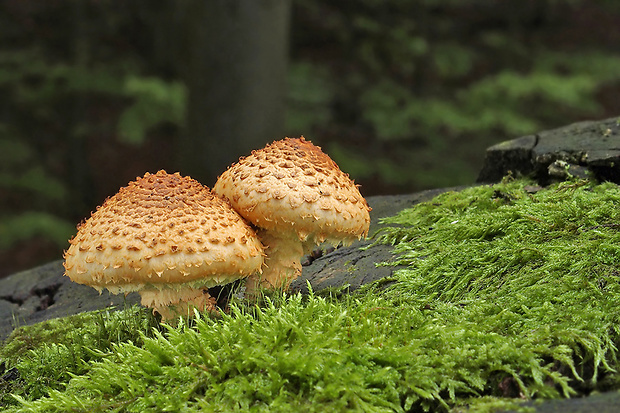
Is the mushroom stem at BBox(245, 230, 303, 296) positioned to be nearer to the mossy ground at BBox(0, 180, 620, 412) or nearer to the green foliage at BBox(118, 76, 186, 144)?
the mossy ground at BBox(0, 180, 620, 412)

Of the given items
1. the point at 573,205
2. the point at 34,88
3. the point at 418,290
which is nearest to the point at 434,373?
the point at 418,290

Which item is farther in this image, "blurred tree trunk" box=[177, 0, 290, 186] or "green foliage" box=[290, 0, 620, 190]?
"green foliage" box=[290, 0, 620, 190]

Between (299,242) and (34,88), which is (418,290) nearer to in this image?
(299,242)

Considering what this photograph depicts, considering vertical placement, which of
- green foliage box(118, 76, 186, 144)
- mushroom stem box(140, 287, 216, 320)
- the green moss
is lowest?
the green moss

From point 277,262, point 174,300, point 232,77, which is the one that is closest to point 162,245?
point 174,300

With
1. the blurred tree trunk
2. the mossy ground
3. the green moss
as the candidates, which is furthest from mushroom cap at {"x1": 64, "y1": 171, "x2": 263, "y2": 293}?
the blurred tree trunk

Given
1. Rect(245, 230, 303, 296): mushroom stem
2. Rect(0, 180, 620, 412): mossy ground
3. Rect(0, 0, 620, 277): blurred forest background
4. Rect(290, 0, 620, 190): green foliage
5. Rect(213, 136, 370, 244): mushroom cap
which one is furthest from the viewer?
Rect(290, 0, 620, 190): green foliage

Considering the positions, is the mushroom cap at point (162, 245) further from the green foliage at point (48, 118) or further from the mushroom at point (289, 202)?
the green foliage at point (48, 118)

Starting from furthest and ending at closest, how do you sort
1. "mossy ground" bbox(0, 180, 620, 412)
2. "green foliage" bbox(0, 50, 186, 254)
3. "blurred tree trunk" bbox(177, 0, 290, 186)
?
"green foliage" bbox(0, 50, 186, 254), "blurred tree trunk" bbox(177, 0, 290, 186), "mossy ground" bbox(0, 180, 620, 412)
